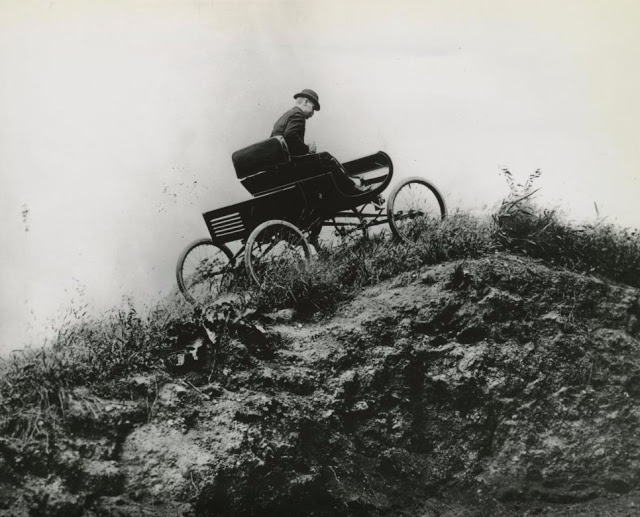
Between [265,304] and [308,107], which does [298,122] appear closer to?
[308,107]

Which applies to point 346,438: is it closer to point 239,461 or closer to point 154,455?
point 239,461

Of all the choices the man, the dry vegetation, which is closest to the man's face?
the man

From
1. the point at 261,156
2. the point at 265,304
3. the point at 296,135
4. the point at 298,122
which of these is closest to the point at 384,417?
the point at 265,304

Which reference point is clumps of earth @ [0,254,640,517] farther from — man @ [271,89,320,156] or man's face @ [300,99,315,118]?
man's face @ [300,99,315,118]

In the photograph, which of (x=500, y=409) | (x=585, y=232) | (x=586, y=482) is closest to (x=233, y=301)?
(x=500, y=409)

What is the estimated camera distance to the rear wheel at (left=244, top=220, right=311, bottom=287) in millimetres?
4863

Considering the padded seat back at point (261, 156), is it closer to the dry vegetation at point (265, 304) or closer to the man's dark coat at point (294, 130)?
the man's dark coat at point (294, 130)

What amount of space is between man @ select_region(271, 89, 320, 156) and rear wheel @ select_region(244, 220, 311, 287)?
779 millimetres

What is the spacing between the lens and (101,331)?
14.2 feet

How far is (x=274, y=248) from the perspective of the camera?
5.00 m

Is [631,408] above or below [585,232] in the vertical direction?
below

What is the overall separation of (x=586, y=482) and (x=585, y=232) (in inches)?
104

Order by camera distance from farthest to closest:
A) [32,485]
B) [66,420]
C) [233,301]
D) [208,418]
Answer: [233,301] → [208,418] → [66,420] → [32,485]

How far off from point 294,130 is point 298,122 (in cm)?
11
